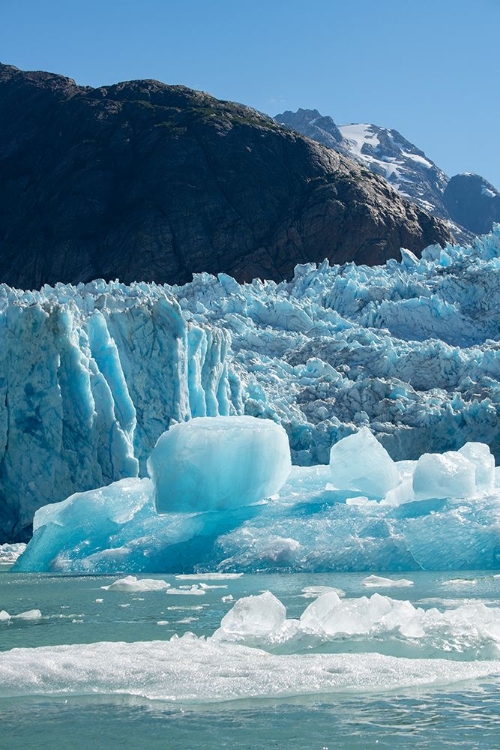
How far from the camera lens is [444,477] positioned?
10562 mm

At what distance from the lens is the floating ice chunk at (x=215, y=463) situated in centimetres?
1098

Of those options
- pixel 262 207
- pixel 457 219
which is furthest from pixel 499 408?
pixel 457 219

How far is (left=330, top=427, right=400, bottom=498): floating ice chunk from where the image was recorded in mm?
11367

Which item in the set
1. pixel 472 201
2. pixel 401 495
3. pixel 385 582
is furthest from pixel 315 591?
pixel 472 201

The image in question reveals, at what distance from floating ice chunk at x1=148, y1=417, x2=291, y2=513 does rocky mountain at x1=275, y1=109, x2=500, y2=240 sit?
63081mm

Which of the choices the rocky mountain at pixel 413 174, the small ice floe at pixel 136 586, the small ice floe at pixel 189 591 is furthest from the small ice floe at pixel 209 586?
the rocky mountain at pixel 413 174

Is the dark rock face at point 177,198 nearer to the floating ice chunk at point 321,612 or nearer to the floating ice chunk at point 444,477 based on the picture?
the floating ice chunk at point 444,477

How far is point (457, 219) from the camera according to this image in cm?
7906

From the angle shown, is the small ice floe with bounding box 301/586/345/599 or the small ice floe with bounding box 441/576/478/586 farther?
the small ice floe with bounding box 441/576/478/586

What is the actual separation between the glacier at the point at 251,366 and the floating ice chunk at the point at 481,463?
8.86 ft

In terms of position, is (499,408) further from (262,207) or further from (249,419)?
(262,207)

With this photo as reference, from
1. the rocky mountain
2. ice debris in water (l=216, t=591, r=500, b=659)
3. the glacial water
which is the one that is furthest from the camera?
the rocky mountain

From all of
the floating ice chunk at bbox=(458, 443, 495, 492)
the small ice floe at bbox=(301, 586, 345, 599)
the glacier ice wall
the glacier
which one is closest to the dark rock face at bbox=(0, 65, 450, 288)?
the glacier

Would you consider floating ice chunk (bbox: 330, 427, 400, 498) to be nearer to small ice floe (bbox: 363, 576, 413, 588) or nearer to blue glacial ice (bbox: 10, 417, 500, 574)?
blue glacial ice (bbox: 10, 417, 500, 574)
